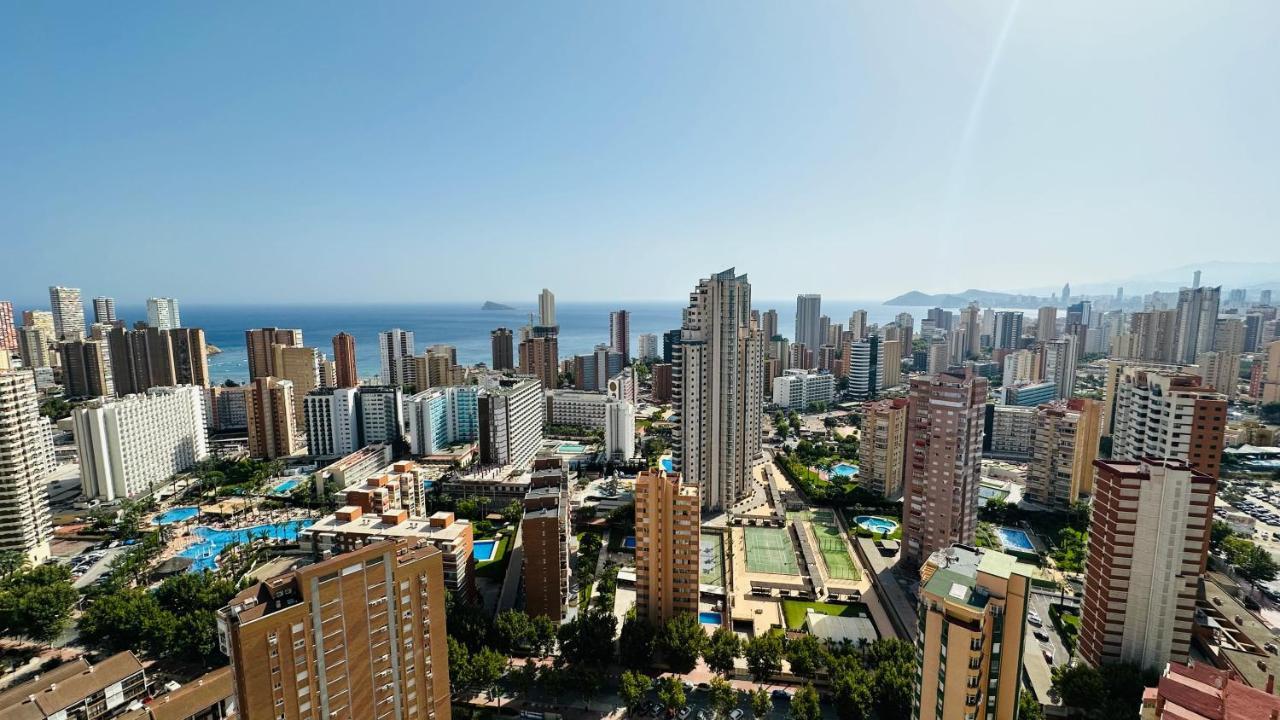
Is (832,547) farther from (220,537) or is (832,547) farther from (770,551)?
(220,537)

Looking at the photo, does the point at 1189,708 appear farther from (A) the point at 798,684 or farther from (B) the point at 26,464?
(B) the point at 26,464

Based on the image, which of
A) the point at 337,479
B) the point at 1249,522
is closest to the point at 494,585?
the point at 337,479

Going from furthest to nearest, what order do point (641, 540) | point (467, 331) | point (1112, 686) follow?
point (467, 331) < point (641, 540) < point (1112, 686)

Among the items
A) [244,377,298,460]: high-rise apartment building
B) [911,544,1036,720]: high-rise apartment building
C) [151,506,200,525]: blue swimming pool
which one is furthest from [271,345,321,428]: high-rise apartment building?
[911,544,1036,720]: high-rise apartment building

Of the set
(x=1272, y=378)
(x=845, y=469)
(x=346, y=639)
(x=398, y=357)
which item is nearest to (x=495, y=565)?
(x=346, y=639)

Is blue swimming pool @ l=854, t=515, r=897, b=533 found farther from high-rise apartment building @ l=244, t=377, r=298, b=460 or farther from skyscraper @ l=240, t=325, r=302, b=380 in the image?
skyscraper @ l=240, t=325, r=302, b=380

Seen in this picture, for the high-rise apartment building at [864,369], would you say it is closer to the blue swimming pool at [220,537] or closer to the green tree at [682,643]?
the green tree at [682,643]
